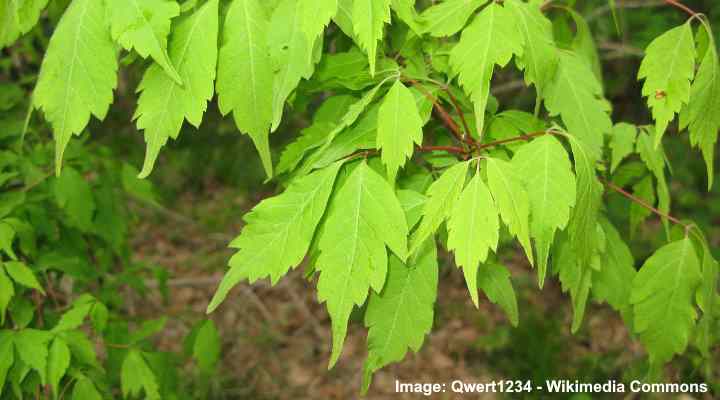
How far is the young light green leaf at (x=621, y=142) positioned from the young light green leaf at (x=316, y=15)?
943 mm

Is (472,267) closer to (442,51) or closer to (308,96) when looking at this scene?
(442,51)

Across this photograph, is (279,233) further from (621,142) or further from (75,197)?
(75,197)

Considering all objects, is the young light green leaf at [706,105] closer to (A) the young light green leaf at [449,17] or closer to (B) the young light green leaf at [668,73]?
(B) the young light green leaf at [668,73]

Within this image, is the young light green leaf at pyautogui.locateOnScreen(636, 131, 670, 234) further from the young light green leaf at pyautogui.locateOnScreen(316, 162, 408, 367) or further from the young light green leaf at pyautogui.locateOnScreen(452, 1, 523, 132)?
the young light green leaf at pyautogui.locateOnScreen(316, 162, 408, 367)

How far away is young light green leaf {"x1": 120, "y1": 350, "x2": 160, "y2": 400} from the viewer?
198 centimetres

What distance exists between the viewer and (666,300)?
147cm

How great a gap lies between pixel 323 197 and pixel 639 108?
582 centimetres

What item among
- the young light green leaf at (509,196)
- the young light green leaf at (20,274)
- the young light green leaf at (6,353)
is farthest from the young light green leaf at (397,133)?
the young light green leaf at (6,353)

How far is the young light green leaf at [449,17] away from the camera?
4.22 feet

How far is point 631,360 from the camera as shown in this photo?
3654 millimetres

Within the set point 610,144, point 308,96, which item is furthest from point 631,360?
point 308,96

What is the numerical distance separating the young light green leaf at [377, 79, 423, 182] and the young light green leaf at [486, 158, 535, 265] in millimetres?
154

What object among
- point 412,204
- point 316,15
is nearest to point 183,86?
point 316,15

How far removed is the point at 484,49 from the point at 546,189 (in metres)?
0.30
